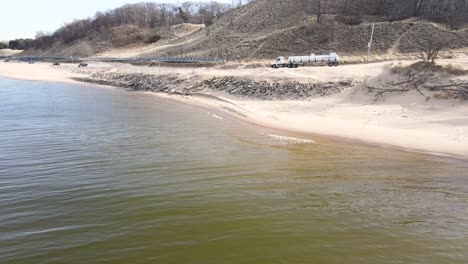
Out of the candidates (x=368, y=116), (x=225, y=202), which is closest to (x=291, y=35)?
(x=368, y=116)

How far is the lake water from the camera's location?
6363mm

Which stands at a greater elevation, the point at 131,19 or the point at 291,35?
the point at 131,19

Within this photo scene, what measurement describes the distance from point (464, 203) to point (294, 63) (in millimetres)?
33181

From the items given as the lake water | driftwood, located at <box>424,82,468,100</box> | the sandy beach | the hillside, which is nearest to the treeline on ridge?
the hillside

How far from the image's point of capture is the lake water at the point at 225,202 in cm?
636

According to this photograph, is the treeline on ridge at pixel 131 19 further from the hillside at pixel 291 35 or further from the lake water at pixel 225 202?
the lake water at pixel 225 202

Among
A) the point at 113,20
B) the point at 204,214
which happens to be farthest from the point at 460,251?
the point at 113,20

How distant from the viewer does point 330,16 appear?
→ 66438 millimetres

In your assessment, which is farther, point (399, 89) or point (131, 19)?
point (131, 19)

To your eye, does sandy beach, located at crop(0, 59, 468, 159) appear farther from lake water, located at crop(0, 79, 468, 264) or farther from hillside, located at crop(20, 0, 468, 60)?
hillside, located at crop(20, 0, 468, 60)

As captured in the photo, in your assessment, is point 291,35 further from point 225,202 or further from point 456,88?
point 225,202

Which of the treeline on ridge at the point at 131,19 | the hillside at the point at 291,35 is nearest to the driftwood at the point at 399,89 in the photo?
the hillside at the point at 291,35

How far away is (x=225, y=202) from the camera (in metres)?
8.50

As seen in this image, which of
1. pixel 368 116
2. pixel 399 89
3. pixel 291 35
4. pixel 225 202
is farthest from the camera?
pixel 291 35
